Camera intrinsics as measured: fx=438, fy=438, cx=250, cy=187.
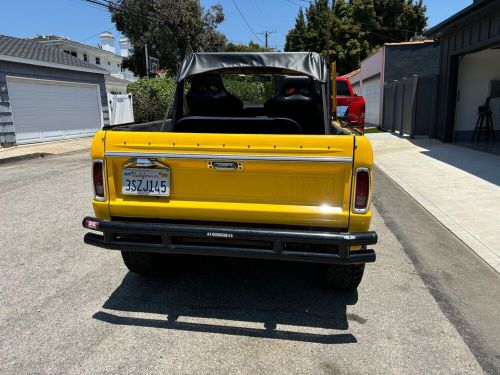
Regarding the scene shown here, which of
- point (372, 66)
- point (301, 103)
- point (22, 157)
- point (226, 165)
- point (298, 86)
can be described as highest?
point (372, 66)

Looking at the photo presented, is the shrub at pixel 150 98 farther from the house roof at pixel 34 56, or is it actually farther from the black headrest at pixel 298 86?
the black headrest at pixel 298 86

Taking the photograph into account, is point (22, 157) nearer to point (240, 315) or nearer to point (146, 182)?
point (146, 182)

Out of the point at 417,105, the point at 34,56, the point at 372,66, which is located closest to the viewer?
the point at 417,105

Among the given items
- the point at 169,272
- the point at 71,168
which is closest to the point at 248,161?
the point at 169,272

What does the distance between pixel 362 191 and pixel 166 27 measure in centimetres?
3126

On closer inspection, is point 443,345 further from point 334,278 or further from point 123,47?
point 123,47

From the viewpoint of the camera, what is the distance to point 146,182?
134 inches

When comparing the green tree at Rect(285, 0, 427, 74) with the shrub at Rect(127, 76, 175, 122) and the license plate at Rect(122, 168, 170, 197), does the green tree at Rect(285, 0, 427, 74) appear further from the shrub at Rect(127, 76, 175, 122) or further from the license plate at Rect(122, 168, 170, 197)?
the license plate at Rect(122, 168, 170, 197)

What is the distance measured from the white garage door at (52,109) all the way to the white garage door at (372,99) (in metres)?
14.3

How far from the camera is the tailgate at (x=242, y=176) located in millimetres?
3148

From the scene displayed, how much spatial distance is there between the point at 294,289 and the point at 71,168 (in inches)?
353

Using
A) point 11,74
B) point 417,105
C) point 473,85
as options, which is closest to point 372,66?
point 417,105

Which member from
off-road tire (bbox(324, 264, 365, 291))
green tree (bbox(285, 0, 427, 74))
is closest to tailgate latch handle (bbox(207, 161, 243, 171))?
off-road tire (bbox(324, 264, 365, 291))

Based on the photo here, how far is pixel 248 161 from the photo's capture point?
127 inches
